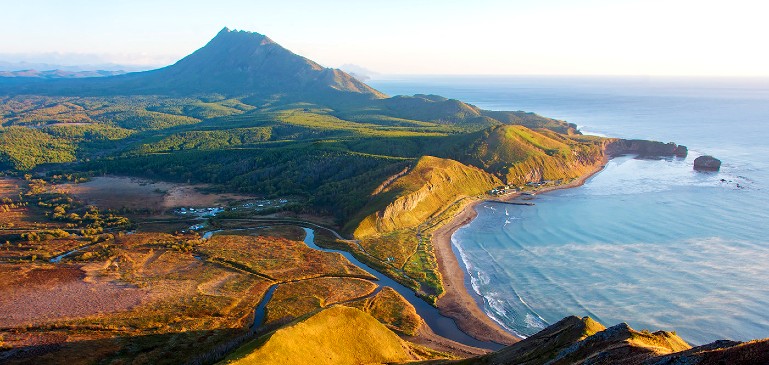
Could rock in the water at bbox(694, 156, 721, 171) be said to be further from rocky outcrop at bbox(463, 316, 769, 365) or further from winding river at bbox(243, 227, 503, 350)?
rocky outcrop at bbox(463, 316, 769, 365)

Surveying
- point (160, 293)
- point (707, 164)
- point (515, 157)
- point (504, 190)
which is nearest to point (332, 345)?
point (160, 293)

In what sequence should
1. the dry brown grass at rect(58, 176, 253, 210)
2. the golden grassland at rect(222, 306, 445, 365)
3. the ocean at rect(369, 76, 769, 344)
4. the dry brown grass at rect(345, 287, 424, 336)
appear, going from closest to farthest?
the golden grassland at rect(222, 306, 445, 365)
the dry brown grass at rect(345, 287, 424, 336)
the ocean at rect(369, 76, 769, 344)
the dry brown grass at rect(58, 176, 253, 210)

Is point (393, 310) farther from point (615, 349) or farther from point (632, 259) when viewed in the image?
point (632, 259)

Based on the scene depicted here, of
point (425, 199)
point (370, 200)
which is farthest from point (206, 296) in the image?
point (425, 199)

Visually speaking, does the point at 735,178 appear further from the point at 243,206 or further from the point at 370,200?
the point at 243,206

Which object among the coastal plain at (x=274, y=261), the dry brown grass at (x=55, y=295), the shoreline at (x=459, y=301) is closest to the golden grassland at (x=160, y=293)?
the dry brown grass at (x=55, y=295)

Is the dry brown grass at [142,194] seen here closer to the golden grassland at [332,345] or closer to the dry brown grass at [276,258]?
the dry brown grass at [276,258]

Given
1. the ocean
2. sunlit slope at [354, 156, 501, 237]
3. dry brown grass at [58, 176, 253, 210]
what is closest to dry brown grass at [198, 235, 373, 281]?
sunlit slope at [354, 156, 501, 237]
